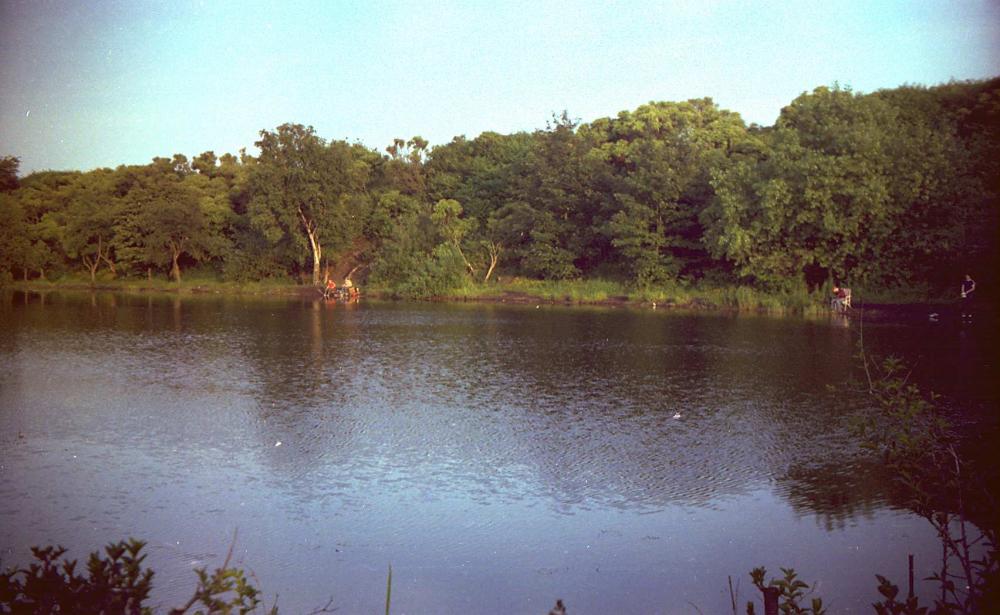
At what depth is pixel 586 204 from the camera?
42781 mm

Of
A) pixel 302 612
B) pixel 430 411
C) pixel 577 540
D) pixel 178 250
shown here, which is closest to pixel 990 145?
pixel 430 411

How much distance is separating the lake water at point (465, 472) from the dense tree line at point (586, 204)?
442 inches

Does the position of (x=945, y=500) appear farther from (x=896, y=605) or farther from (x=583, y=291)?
(x=583, y=291)

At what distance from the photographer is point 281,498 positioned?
7.54 m

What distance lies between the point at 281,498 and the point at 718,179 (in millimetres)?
29673

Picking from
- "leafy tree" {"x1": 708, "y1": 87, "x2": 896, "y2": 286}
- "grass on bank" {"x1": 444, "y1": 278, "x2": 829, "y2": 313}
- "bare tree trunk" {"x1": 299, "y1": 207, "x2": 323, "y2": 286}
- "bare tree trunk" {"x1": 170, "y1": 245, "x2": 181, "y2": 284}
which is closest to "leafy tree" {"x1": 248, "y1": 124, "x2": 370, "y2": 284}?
"bare tree trunk" {"x1": 299, "y1": 207, "x2": 323, "y2": 286}

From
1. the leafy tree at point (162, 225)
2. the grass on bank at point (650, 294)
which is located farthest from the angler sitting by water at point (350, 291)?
the leafy tree at point (162, 225)

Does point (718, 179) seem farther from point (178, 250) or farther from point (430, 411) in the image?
point (178, 250)

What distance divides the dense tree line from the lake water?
11.2 metres

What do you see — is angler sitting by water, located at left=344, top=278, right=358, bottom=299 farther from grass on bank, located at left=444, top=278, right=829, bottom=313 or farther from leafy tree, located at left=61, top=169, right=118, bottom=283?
leafy tree, located at left=61, top=169, right=118, bottom=283

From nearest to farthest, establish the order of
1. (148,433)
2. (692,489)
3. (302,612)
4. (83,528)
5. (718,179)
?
(302,612) < (83,528) < (692,489) < (148,433) < (718,179)

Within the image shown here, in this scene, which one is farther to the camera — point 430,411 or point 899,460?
point 430,411

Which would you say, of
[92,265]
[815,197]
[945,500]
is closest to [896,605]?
[945,500]

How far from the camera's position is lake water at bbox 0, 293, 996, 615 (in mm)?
6012
